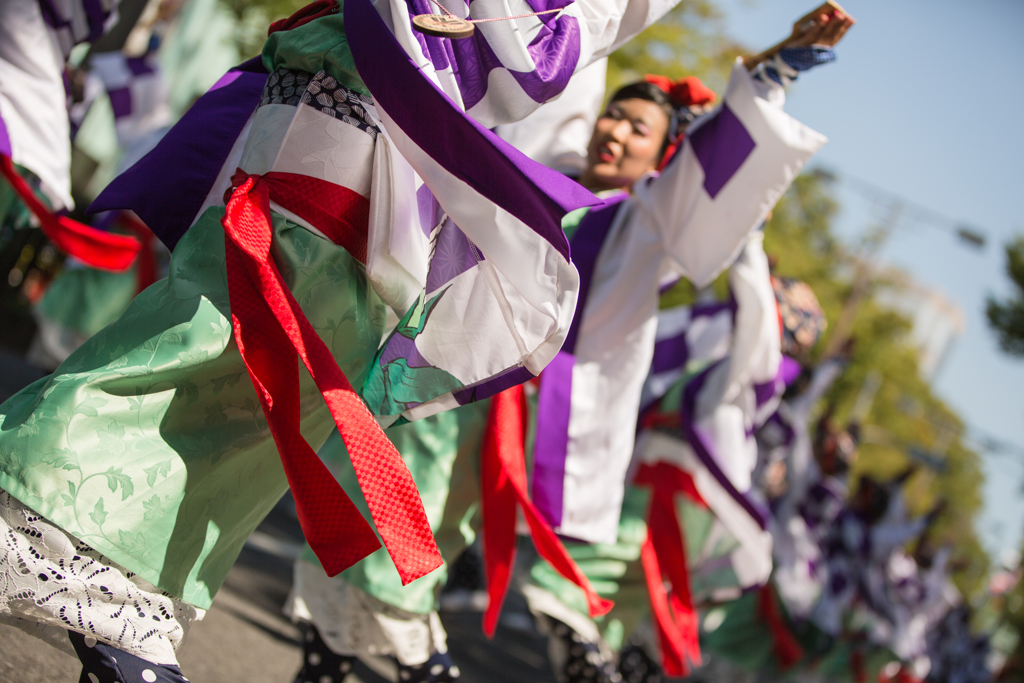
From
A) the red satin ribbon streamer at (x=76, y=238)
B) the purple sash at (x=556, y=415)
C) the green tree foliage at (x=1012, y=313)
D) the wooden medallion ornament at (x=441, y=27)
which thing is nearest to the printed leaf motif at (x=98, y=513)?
the wooden medallion ornament at (x=441, y=27)

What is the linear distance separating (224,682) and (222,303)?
4.21ft

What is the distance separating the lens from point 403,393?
5.54 ft

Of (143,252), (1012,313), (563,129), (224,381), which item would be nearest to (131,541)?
(224,381)

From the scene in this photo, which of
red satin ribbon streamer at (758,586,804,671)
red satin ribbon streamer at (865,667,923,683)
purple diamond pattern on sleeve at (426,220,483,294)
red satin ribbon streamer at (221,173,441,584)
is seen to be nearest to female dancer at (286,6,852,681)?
purple diamond pattern on sleeve at (426,220,483,294)

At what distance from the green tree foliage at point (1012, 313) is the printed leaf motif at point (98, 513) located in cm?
1044

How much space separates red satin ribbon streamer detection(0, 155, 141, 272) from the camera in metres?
2.59

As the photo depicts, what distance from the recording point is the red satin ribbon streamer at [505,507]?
7.11 feet

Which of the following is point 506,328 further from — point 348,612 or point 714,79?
point 714,79

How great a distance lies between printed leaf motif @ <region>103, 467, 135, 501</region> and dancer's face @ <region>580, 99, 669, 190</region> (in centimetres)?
166

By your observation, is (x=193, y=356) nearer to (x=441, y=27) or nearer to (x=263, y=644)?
(x=441, y=27)

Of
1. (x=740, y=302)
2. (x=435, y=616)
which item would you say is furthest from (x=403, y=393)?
(x=740, y=302)

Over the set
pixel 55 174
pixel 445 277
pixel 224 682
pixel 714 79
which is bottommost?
pixel 714 79

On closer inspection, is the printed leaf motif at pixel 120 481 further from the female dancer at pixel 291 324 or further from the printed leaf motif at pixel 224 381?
the printed leaf motif at pixel 224 381

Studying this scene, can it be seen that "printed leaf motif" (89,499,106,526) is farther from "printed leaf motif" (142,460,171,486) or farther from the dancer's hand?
the dancer's hand
